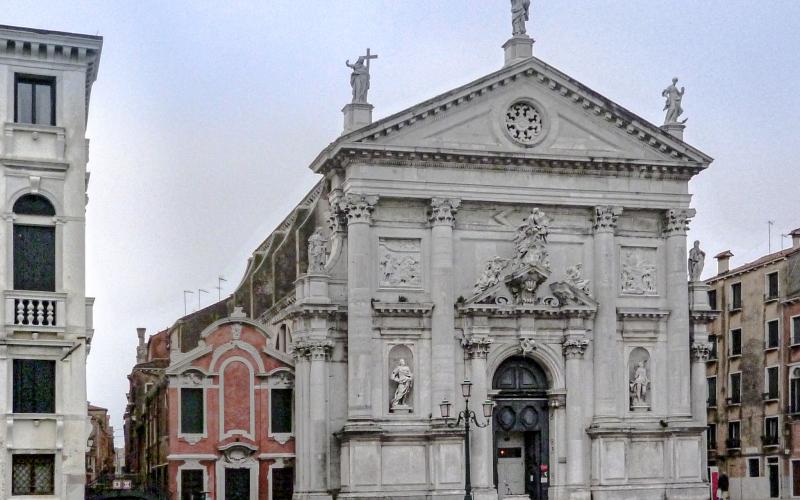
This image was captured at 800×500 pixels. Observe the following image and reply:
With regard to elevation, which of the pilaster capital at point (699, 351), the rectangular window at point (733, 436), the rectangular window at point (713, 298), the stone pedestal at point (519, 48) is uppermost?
the stone pedestal at point (519, 48)

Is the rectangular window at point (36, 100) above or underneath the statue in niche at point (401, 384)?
above

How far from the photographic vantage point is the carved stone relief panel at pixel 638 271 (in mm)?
49469

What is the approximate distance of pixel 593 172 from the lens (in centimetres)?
4903

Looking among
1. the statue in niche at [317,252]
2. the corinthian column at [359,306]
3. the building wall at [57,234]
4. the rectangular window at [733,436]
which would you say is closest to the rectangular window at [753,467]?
the rectangular window at [733,436]

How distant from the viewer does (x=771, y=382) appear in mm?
59125

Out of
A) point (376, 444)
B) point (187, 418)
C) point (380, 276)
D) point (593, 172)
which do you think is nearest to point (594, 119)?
point (593, 172)

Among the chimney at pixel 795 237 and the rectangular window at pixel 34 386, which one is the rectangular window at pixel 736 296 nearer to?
the chimney at pixel 795 237

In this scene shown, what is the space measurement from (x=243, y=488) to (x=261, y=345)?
Result: 15.1 ft

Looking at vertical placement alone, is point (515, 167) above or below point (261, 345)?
above

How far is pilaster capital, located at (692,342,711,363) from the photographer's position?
50375 millimetres

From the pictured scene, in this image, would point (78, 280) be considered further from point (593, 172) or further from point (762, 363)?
point (762, 363)

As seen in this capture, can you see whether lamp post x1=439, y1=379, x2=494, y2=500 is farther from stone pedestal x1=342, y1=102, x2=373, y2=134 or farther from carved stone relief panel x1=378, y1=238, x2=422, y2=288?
stone pedestal x1=342, y1=102, x2=373, y2=134

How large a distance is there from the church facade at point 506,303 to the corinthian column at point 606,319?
67 mm

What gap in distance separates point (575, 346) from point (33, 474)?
65.9 feet
